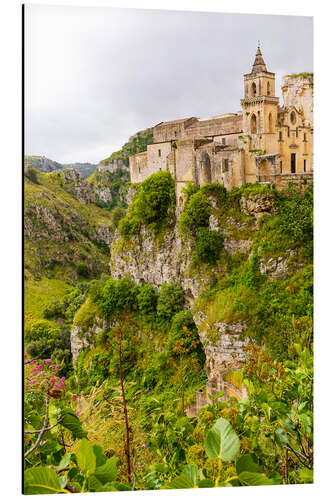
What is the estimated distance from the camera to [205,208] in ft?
22.3

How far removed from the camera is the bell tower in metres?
4.62

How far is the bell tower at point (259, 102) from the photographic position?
4625 mm

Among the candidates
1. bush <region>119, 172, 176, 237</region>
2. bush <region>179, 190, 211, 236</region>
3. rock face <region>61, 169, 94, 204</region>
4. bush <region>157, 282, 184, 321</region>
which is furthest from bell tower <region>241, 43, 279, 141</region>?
bush <region>157, 282, 184, 321</region>

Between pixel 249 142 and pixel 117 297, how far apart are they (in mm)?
3221

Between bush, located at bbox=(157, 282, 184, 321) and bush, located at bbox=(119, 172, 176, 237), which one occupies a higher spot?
bush, located at bbox=(119, 172, 176, 237)

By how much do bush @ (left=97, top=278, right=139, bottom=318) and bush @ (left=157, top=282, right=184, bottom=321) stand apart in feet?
1.46

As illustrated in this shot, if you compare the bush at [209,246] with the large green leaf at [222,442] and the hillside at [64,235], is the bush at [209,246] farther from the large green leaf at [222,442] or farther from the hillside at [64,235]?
the large green leaf at [222,442]

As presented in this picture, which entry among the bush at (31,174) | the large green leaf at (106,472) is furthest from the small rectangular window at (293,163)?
the large green leaf at (106,472)

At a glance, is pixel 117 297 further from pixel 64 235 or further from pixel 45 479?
pixel 45 479

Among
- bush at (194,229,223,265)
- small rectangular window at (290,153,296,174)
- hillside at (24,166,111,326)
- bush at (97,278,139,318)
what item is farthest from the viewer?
bush at (97,278,139,318)

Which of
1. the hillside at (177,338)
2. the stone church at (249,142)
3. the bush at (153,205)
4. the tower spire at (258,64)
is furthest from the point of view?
the bush at (153,205)

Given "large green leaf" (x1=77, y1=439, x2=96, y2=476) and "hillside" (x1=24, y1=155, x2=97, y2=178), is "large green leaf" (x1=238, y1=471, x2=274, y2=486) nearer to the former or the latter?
"large green leaf" (x1=77, y1=439, x2=96, y2=476)

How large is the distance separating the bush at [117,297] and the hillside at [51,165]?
2466mm
